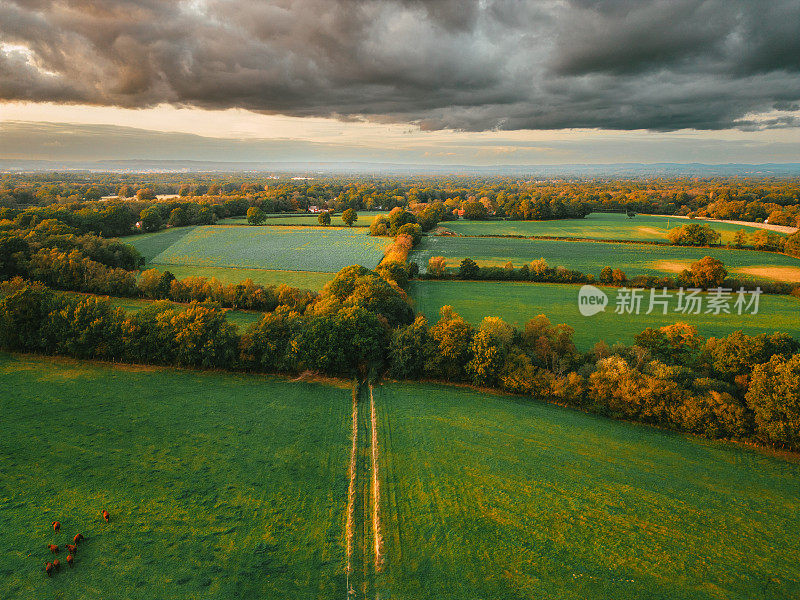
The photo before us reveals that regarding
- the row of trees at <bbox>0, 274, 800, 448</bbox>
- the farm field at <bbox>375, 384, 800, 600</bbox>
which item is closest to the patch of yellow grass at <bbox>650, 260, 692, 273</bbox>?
the row of trees at <bbox>0, 274, 800, 448</bbox>

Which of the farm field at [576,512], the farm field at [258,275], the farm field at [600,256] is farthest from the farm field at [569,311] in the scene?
the farm field at [576,512]

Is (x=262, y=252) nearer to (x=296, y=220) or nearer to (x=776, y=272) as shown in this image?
(x=296, y=220)

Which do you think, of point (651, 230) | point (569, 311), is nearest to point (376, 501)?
point (569, 311)

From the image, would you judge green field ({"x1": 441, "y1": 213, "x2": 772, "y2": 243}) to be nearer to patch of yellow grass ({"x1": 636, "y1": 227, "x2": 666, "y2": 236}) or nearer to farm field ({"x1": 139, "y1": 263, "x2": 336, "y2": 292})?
patch of yellow grass ({"x1": 636, "y1": 227, "x2": 666, "y2": 236})

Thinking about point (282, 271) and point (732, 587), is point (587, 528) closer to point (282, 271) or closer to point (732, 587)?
point (732, 587)

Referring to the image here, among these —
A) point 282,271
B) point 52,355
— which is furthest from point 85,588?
point 282,271
